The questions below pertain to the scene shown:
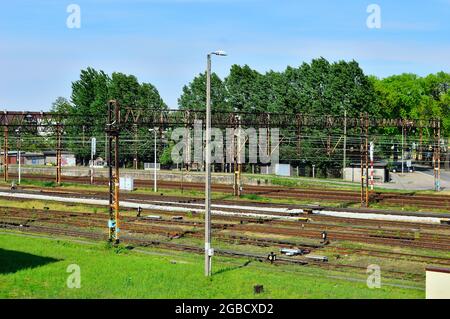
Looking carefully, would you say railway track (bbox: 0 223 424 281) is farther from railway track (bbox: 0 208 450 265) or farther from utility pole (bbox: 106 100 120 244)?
railway track (bbox: 0 208 450 265)

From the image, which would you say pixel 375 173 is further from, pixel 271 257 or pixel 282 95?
pixel 271 257

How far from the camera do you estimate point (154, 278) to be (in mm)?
22297

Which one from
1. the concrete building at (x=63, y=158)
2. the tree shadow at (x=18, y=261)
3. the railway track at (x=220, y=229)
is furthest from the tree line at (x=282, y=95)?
the tree shadow at (x=18, y=261)

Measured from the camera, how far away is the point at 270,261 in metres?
26.1

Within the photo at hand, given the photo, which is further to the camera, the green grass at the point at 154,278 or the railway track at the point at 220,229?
the railway track at the point at 220,229

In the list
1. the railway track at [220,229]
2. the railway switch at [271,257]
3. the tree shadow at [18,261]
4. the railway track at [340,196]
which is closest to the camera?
the tree shadow at [18,261]

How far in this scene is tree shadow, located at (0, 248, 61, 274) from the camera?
24.5m

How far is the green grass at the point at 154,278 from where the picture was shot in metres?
20.2

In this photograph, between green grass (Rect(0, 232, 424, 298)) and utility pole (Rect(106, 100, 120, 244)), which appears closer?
green grass (Rect(0, 232, 424, 298))

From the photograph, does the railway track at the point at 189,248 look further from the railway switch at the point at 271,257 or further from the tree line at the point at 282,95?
the tree line at the point at 282,95

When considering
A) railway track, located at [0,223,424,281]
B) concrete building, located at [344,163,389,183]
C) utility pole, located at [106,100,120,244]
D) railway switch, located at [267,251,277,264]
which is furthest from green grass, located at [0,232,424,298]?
concrete building, located at [344,163,389,183]

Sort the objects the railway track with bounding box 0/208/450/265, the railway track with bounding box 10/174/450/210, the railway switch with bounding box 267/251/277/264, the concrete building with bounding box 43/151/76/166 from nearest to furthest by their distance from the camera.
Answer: the railway switch with bounding box 267/251/277/264 → the railway track with bounding box 0/208/450/265 → the railway track with bounding box 10/174/450/210 → the concrete building with bounding box 43/151/76/166

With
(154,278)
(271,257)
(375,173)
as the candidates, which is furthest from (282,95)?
(154,278)
